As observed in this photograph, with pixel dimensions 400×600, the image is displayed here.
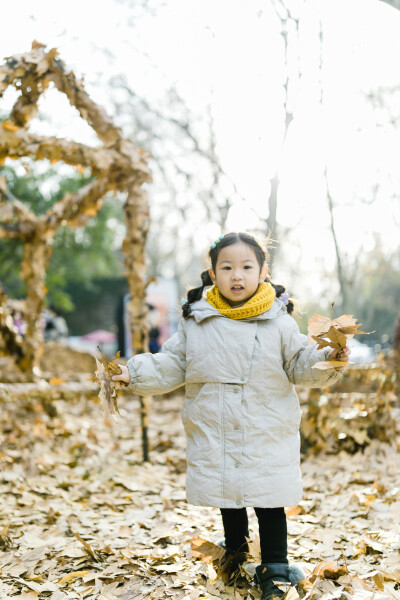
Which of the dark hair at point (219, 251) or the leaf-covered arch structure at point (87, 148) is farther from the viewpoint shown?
the leaf-covered arch structure at point (87, 148)

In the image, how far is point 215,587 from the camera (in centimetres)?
228

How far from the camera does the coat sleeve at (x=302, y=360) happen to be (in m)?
2.18

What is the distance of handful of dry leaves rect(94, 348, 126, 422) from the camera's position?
219 centimetres

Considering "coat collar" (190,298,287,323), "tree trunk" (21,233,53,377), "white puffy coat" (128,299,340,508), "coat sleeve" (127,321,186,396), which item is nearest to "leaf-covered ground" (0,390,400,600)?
"white puffy coat" (128,299,340,508)

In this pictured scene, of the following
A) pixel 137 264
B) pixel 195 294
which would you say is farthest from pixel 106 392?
pixel 137 264

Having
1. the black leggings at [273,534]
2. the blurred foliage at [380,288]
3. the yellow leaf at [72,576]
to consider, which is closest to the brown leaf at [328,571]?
the black leggings at [273,534]

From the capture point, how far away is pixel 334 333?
81.4 inches

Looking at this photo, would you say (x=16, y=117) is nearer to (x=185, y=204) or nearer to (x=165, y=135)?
(x=165, y=135)

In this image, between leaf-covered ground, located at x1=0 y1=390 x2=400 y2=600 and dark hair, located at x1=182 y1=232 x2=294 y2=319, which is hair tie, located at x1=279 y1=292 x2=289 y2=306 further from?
leaf-covered ground, located at x1=0 y1=390 x2=400 y2=600

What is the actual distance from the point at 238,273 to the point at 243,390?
508mm

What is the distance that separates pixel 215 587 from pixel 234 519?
28 cm

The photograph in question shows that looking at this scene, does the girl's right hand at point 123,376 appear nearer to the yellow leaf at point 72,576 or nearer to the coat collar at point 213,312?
the coat collar at point 213,312

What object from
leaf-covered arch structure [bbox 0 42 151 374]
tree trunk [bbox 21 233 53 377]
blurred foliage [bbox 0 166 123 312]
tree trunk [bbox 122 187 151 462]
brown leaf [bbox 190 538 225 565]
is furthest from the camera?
blurred foliage [bbox 0 166 123 312]

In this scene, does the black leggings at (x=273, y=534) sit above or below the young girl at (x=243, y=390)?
below
